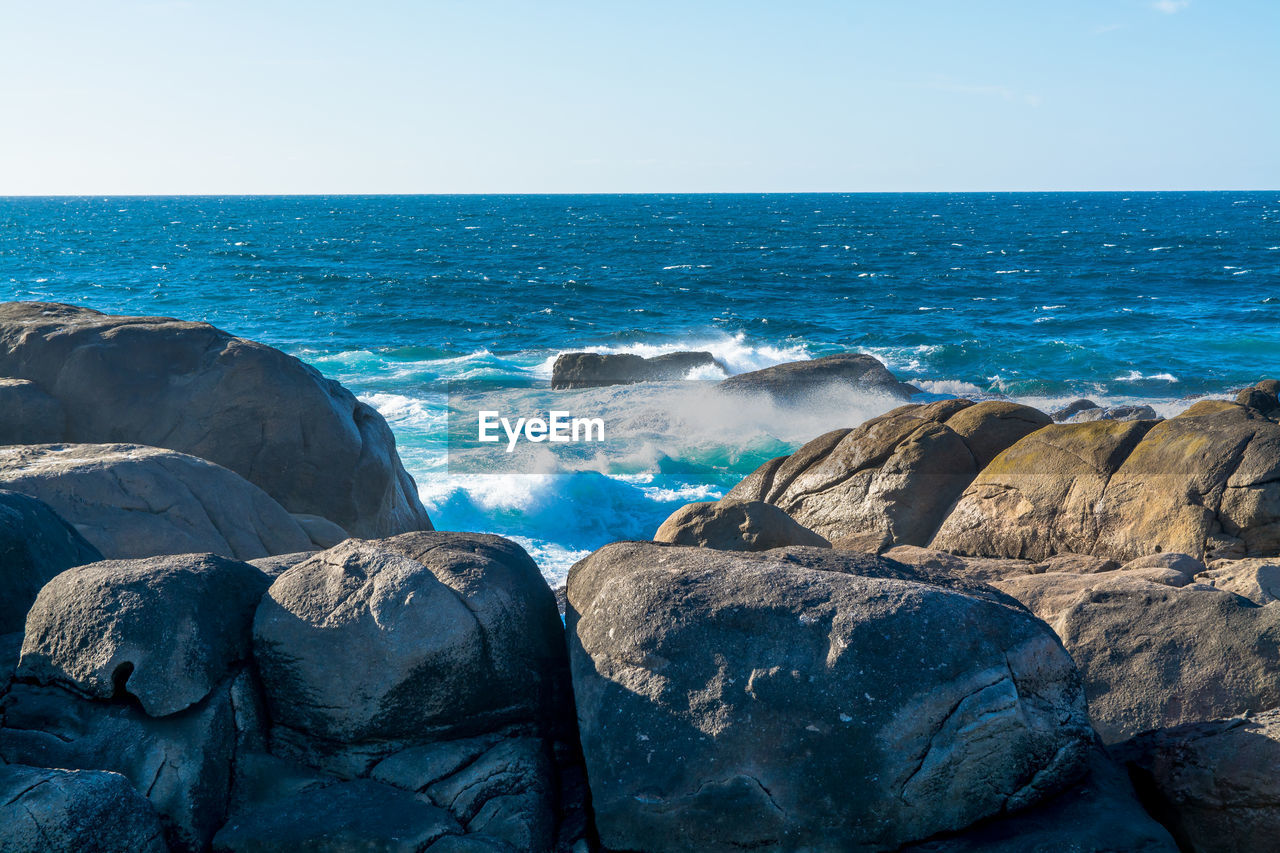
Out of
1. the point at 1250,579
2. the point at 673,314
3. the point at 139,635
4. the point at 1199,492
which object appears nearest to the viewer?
the point at 139,635

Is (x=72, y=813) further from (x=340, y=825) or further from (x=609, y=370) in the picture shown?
(x=609, y=370)

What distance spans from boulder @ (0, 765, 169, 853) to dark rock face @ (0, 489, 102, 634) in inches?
61.5

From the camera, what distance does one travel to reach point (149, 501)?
6992 mm

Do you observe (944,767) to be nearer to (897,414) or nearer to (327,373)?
(897,414)

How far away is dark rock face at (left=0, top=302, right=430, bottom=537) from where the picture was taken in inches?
394

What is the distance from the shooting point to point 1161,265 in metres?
52.2

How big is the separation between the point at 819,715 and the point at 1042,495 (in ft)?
20.8

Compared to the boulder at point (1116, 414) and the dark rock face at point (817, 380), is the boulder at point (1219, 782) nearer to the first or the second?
the boulder at point (1116, 414)

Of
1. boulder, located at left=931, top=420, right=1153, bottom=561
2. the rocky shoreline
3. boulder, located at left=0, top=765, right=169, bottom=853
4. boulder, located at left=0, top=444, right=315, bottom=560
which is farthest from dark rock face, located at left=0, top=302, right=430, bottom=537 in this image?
boulder, located at left=0, top=765, right=169, bottom=853

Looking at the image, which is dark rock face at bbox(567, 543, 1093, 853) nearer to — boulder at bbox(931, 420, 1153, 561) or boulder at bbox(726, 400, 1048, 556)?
boulder at bbox(931, 420, 1153, 561)

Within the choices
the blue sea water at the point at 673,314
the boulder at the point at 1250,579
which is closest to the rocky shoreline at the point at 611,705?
the boulder at the point at 1250,579

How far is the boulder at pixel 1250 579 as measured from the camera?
259 inches

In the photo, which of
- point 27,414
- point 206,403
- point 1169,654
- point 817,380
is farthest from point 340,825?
point 817,380

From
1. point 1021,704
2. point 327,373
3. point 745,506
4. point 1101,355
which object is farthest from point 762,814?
point 1101,355
